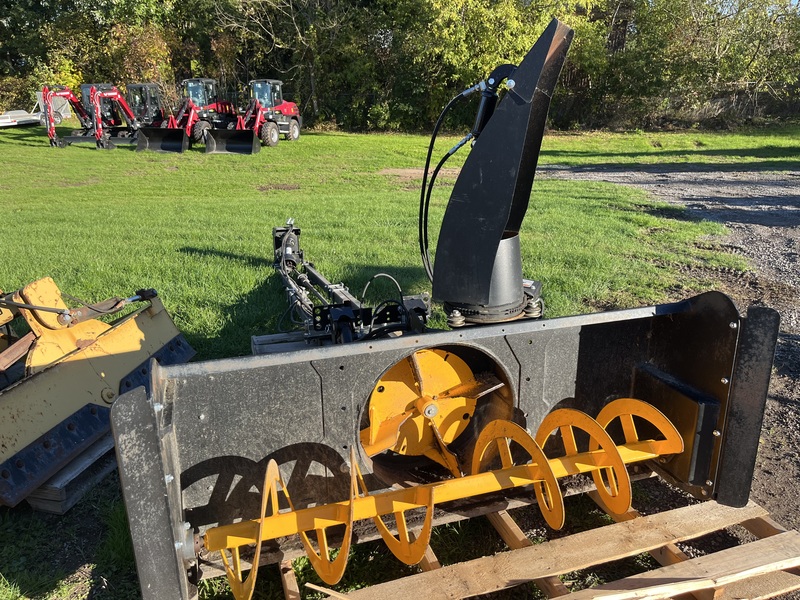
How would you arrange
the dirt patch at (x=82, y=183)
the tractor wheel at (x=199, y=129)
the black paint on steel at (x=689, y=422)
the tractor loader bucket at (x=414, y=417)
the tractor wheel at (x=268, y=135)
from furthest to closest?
1. the tractor wheel at (x=268, y=135)
2. the tractor wheel at (x=199, y=129)
3. the dirt patch at (x=82, y=183)
4. the black paint on steel at (x=689, y=422)
5. the tractor loader bucket at (x=414, y=417)

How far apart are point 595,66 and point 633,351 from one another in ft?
92.4

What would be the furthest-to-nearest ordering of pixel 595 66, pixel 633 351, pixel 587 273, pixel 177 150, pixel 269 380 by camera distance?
A: pixel 595 66
pixel 177 150
pixel 587 273
pixel 633 351
pixel 269 380

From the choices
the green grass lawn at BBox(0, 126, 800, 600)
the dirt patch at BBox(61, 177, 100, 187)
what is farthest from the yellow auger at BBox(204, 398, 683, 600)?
the dirt patch at BBox(61, 177, 100, 187)

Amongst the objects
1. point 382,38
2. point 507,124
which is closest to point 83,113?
point 382,38

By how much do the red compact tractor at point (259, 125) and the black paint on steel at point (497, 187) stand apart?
55.0 feet

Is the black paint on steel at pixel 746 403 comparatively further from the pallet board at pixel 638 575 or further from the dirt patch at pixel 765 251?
the dirt patch at pixel 765 251

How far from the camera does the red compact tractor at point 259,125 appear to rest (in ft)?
61.5

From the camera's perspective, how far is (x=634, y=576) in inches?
98.4

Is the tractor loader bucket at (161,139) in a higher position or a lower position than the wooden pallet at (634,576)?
higher

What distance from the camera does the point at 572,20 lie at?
25.9 m

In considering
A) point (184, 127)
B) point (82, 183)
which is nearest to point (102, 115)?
point (184, 127)

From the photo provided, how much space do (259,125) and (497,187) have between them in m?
18.9

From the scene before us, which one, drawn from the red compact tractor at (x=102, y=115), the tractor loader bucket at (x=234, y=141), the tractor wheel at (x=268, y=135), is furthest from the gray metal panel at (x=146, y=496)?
the red compact tractor at (x=102, y=115)

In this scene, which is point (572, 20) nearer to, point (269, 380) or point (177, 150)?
point (177, 150)
